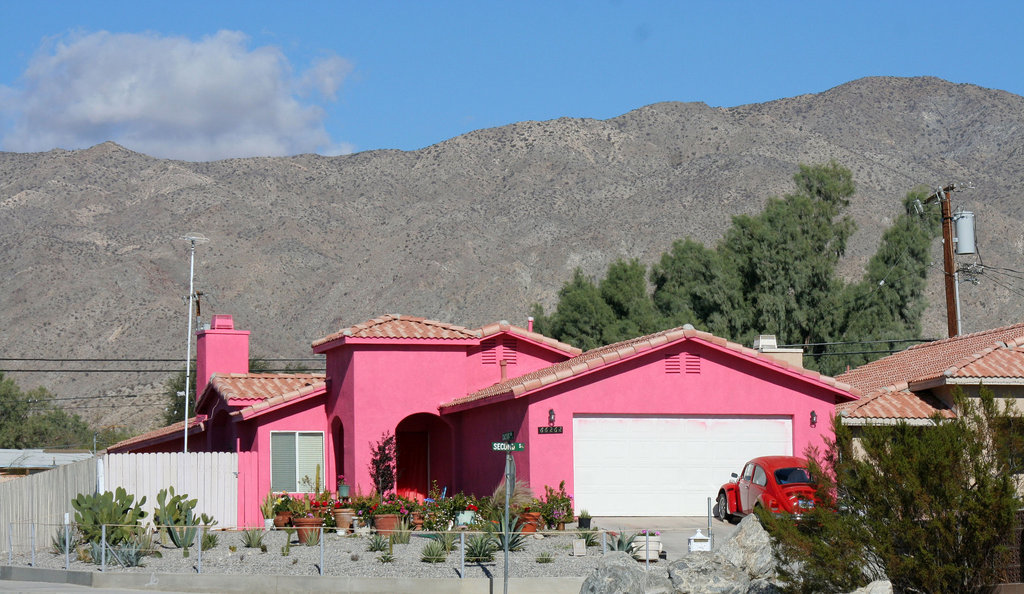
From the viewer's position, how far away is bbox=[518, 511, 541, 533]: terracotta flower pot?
23.4m

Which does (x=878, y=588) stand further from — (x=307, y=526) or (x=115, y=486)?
(x=115, y=486)

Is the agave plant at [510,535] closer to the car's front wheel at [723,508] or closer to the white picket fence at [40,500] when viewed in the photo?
the car's front wheel at [723,508]

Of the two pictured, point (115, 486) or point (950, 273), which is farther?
point (950, 273)

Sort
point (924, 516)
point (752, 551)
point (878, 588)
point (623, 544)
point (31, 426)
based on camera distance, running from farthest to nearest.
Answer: point (31, 426) < point (623, 544) < point (752, 551) < point (924, 516) < point (878, 588)

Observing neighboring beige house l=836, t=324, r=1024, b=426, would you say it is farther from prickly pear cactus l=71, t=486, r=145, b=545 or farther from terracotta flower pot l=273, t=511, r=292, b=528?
prickly pear cactus l=71, t=486, r=145, b=545

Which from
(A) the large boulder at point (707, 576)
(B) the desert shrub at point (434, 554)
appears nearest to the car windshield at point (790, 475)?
(A) the large boulder at point (707, 576)

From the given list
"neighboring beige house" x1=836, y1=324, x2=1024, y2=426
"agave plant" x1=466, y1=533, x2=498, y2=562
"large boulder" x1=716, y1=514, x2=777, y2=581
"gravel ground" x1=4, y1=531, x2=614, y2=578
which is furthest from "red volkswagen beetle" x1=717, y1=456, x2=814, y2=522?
"agave plant" x1=466, y1=533, x2=498, y2=562

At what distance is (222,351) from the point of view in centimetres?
3772

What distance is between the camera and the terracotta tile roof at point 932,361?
1156 inches

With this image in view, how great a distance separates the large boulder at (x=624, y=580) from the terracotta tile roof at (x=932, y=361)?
41.5 feet

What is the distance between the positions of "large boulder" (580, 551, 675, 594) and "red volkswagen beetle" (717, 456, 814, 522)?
5.39m

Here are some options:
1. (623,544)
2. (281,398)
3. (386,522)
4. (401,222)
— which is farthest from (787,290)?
(401,222)

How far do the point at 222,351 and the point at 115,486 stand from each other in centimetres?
1197

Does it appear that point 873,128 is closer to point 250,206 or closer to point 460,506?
point 250,206
